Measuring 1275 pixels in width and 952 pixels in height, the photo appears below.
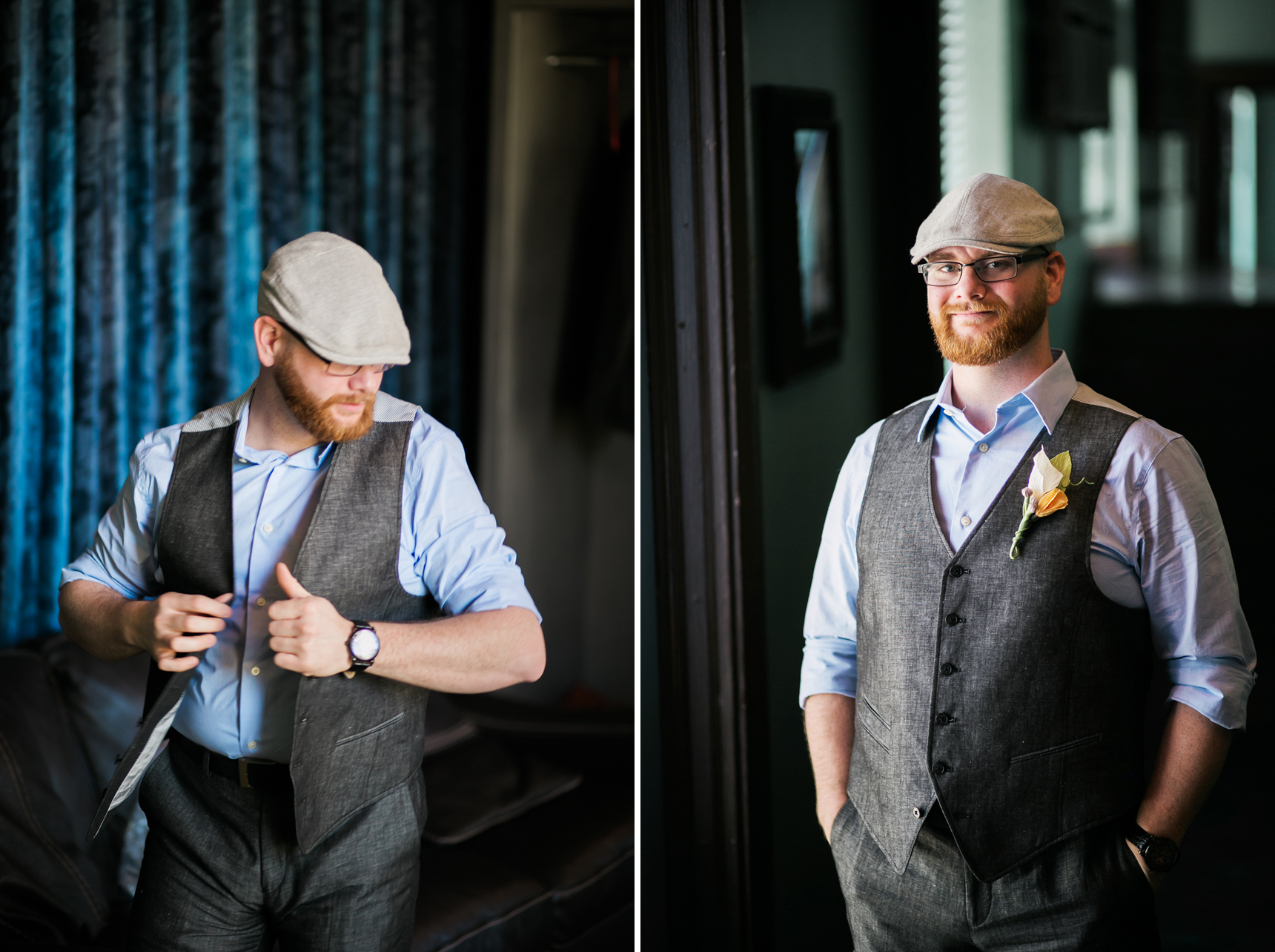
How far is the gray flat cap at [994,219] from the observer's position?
4.18 ft

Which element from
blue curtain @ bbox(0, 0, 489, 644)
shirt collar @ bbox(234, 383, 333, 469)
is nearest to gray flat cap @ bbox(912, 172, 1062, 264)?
shirt collar @ bbox(234, 383, 333, 469)

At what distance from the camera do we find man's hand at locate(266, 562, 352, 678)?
1.21 m

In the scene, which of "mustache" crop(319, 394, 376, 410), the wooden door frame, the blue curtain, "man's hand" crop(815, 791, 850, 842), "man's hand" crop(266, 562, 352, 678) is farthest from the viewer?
the blue curtain

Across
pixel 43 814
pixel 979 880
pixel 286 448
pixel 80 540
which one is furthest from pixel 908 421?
pixel 80 540

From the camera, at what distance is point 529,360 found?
9.75 feet

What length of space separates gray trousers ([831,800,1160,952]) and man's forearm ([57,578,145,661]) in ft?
3.31

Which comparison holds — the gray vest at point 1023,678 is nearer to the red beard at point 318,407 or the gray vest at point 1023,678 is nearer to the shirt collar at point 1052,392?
the shirt collar at point 1052,392

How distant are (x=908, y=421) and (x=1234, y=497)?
408 millimetres

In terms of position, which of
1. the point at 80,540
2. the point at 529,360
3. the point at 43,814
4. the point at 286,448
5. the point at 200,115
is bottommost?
the point at 43,814

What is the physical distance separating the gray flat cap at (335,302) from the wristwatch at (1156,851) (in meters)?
1.03

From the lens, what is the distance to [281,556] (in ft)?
4.42

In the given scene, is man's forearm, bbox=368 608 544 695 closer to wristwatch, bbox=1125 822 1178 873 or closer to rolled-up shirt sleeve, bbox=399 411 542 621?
rolled-up shirt sleeve, bbox=399 411 542 621

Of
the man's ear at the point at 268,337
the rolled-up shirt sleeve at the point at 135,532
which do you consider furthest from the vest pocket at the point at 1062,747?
the rolled-up shirt sleeve at the point at 135,532

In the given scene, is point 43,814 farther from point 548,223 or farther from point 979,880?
point 548,223
